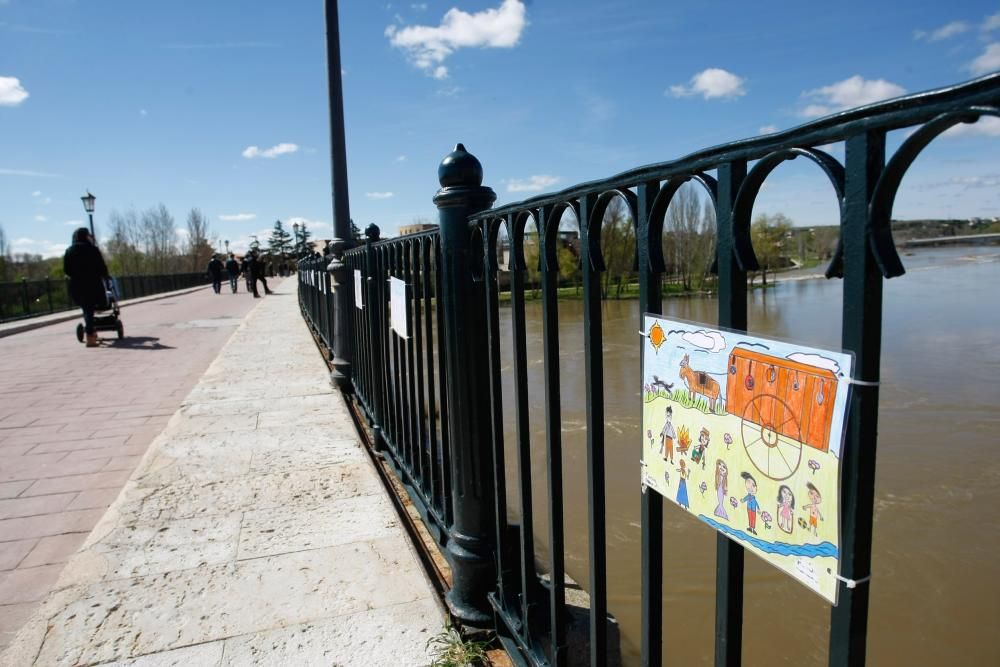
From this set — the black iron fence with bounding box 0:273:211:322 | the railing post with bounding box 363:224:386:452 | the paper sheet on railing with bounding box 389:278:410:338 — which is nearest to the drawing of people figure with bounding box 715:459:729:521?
the paper sheet on railing with bounding box 389:278:410:338

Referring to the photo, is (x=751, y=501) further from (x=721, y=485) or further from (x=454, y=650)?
(x=454, y=650)

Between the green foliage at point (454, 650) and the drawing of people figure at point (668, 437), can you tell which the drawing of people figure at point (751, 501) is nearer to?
the drawing of people figure at point (668, 437)

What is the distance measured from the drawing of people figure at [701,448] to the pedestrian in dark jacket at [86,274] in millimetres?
11559

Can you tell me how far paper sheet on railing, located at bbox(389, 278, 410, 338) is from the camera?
302cm

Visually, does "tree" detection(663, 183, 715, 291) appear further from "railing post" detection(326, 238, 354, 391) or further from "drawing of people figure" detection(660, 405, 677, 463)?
"railing post" detection(326, 238, 354, 391)

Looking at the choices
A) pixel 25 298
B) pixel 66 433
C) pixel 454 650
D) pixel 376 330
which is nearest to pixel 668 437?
pixel 454 650

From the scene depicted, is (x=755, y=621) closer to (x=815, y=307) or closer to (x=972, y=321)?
(x=972, y=321)

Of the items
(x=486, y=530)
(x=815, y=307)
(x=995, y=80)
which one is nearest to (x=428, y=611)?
(x=486, y=530)

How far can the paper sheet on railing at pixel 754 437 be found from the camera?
2.90 feet

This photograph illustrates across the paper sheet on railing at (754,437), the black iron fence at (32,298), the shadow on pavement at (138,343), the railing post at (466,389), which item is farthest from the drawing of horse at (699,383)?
the black iron fence at (32,298)

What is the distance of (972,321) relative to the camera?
19.9 meters

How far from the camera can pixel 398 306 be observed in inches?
124

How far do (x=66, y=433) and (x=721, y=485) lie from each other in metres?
5.87

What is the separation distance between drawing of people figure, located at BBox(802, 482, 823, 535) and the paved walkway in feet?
4.97
